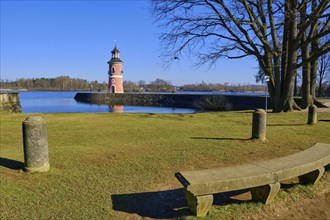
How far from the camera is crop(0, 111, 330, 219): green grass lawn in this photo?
4062 millimetres

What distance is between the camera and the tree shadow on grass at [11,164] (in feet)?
18.5

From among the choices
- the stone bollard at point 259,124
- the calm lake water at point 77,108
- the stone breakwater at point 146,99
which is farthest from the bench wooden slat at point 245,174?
the stone breakwater at point 146,99

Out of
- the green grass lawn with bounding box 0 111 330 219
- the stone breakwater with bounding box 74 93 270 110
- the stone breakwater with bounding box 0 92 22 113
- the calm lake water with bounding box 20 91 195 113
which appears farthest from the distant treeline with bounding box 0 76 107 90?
the green grass lawn with bounding box 0 111 330 219

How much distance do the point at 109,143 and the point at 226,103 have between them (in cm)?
4008

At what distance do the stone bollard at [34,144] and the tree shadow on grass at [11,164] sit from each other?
37 cm

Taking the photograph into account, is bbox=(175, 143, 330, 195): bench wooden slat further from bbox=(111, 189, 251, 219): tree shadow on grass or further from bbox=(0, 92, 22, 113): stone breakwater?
bbox=(0, 92, 22, 113): stone breakwater

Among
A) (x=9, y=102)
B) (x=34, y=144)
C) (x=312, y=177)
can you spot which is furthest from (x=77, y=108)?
(x=312, y=177)

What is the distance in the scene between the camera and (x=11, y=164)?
5.80 meters

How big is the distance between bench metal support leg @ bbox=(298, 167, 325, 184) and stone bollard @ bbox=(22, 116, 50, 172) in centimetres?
452

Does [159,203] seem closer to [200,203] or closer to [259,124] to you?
[200,203]

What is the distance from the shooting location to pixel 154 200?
4430 mm

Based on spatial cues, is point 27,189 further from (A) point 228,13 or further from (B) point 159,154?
(A) point 228,13

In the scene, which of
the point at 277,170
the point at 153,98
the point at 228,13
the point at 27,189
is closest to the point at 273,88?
the point at 228,13

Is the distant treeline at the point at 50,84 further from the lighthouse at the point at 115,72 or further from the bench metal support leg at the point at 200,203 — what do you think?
Answer: the bench metal support leg at the point at 200,203
